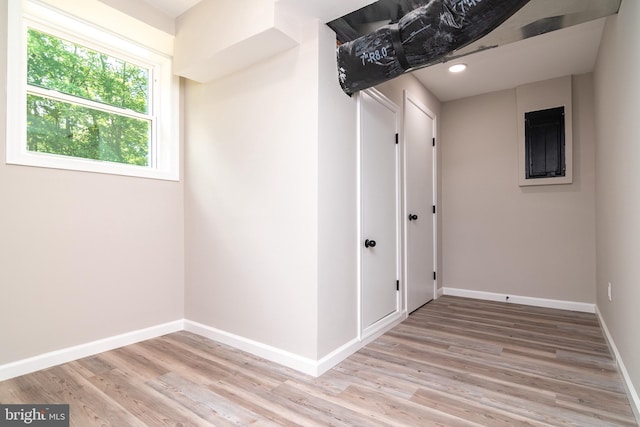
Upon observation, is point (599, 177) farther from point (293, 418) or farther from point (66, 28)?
point (66, 28)

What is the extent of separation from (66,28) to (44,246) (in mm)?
1718

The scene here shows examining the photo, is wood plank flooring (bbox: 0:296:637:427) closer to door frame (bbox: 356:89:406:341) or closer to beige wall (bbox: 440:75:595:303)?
door frame (bbox: 356:89:406:341)

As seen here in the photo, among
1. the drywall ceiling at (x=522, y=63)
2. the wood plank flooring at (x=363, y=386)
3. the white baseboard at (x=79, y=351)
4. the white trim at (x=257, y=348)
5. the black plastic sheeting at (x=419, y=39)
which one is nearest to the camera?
the black plastic sheeting at (x=419, y=39)

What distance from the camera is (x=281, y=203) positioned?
2.47 meters

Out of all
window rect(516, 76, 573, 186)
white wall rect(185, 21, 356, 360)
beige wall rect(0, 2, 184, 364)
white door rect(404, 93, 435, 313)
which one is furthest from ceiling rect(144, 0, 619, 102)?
beige wall rect(0, 2, 184, 364)

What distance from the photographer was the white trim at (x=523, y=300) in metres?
3.76

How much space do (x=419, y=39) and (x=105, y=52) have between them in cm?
265

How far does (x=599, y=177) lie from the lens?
3215mm

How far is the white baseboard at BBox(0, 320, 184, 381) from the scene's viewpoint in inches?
86.4

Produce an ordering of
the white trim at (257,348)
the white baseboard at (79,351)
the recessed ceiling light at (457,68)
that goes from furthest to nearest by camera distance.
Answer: the recessed ceiling light at (457,68) < the white trim at (257,348) < the white baseboard at (79,351)

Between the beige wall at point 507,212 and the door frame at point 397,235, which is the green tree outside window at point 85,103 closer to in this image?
the door frame at point 397,235

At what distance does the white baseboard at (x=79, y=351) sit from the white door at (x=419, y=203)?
8.42 feet

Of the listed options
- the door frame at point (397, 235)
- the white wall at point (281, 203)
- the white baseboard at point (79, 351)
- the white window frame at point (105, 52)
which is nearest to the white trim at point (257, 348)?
the white wall at point (281, 203)

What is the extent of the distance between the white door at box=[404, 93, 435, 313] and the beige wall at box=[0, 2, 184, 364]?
2.45m
